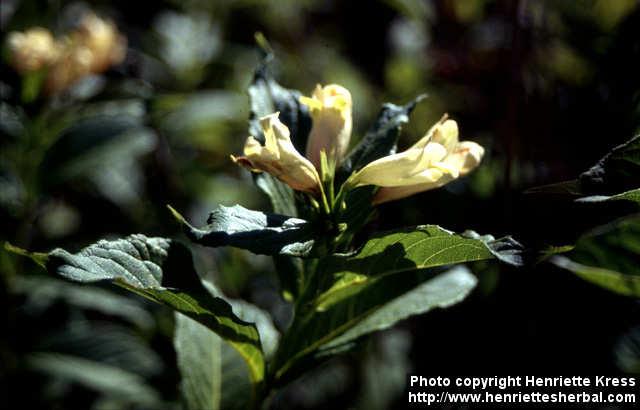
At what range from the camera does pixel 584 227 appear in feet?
3.67

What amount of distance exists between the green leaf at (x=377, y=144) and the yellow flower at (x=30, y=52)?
3.49 ft

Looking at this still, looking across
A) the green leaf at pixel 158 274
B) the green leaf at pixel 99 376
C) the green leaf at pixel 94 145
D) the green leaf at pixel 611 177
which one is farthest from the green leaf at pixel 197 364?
the green leaf at pixel 94 145

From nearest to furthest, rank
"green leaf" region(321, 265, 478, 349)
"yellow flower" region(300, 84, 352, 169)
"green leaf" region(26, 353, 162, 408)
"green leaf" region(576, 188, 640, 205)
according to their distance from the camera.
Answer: "green leaf" region(576, 188, 640, 205) → "green leaf" region(321, 265, 478, 349) → "yellow flower" region(300, 84, 352, 169) → "green leaf" region(26, 353, 162, 408)

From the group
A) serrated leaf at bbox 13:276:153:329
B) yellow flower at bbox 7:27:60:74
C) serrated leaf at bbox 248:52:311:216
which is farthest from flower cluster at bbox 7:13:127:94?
serrated leaf at bbox 248:52:311:216

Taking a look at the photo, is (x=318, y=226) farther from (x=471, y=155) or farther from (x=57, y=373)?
(x=57, y=373)

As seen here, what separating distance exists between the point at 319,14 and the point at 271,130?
8.36 ft

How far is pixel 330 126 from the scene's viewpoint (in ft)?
3.10

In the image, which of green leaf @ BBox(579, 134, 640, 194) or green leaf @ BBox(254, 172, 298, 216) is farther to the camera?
green leaf @ BBox(254, 172, 298, 216)

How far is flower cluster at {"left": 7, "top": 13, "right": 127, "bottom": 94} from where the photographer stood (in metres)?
1.71

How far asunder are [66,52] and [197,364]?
1.03 metres

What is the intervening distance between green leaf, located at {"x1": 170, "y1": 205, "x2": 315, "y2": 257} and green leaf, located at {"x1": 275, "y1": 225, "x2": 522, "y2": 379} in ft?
0.17

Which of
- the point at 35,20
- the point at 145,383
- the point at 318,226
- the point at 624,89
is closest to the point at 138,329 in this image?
the point at 145,383

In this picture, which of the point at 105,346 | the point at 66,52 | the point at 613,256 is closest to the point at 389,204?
the point at 613,256

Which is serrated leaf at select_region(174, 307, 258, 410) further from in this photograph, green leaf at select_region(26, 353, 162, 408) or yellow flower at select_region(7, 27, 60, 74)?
yellow flower at select_region(7, 27, 60, 74)
